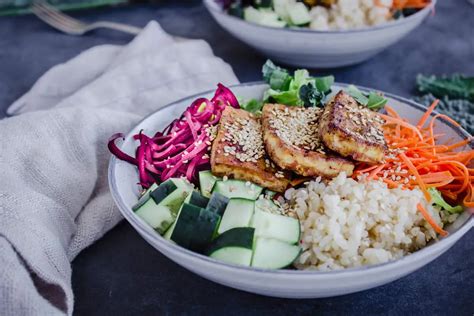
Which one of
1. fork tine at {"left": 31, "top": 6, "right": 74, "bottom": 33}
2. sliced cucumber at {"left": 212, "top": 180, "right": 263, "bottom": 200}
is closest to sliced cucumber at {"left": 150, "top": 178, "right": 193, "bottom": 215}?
sliced cucumber at {"left": 212, "top": 180, "right": 263, "bottom": 200}

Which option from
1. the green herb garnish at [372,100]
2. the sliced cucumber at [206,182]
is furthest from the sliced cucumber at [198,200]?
the green herb garnish at [372,100]

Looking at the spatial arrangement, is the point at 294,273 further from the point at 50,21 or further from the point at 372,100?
the point at 50,21

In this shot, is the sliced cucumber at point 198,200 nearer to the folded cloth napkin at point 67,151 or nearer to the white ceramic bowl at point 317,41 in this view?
the folded cloth napkin at point 67,151

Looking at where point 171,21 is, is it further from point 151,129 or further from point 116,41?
point 151,129

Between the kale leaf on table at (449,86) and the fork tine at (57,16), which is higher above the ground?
the kale leaf on table at (449,86)

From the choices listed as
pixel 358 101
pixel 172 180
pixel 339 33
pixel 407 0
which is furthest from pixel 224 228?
pixel 407 0

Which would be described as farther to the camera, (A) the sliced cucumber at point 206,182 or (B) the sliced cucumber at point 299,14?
(B) the sliced cucumber at point 299,14
